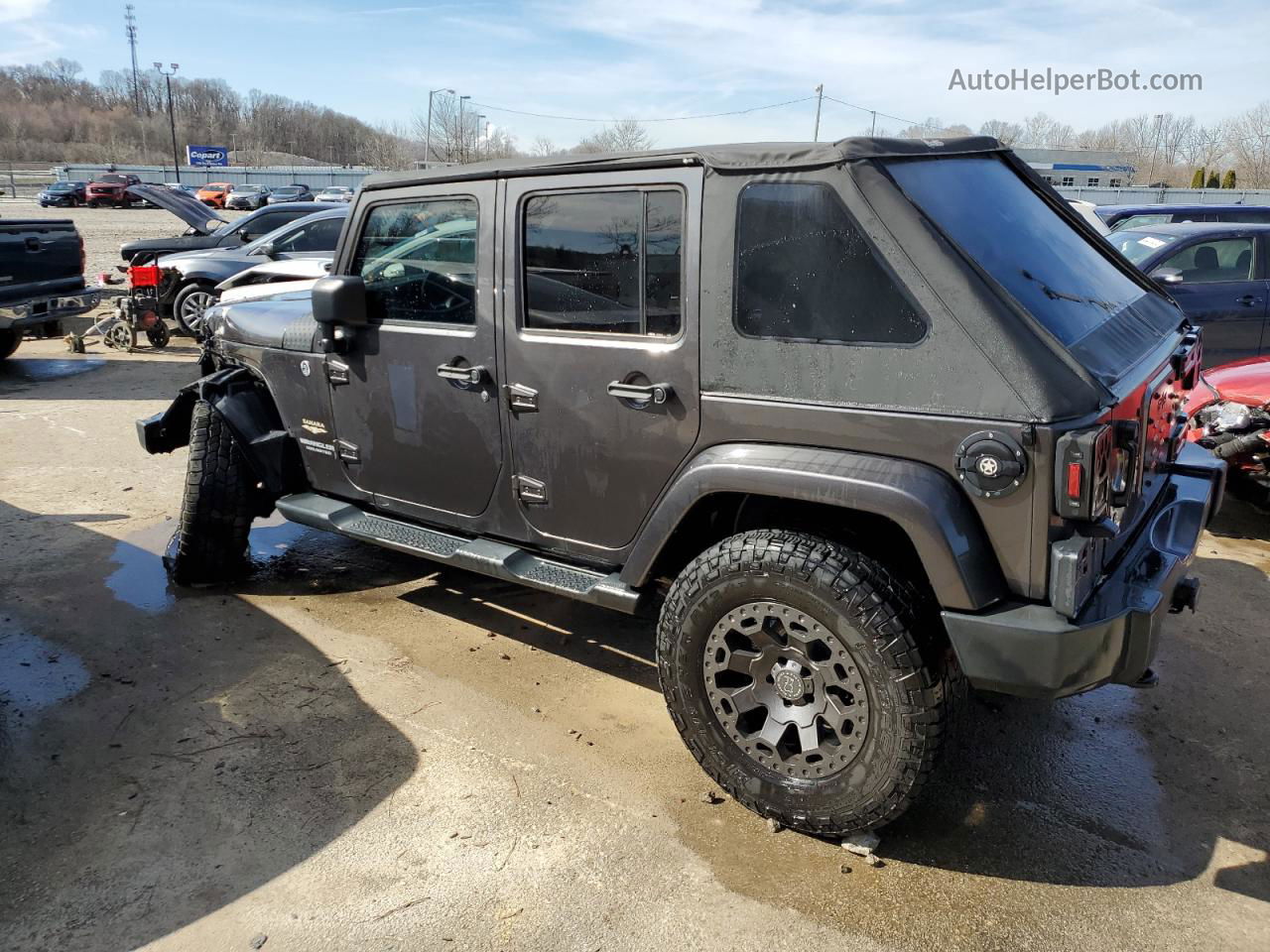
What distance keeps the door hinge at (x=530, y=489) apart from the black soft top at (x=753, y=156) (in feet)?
3.65

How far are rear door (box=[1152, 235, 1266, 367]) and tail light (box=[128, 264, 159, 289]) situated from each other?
34.7 ft

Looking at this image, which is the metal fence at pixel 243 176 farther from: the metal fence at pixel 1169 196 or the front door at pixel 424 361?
the front door at pixel 424 361

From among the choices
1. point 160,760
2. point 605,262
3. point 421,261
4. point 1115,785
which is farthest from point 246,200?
point 1115,785

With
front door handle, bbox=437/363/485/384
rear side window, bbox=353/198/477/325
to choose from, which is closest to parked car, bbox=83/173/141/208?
rear side window, bbox=353/198/477/325

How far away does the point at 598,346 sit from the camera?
10.6 feet

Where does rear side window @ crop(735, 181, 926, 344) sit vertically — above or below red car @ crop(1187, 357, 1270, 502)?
above

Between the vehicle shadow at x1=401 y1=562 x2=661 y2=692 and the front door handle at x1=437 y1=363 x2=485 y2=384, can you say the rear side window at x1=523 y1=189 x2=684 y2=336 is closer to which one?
the front door handle at x1=437 y1=363 x2=485 y2=384

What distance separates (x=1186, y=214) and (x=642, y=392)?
9636 millimetres

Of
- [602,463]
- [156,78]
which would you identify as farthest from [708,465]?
[156,78]

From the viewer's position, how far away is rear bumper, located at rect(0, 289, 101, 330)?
943 cm

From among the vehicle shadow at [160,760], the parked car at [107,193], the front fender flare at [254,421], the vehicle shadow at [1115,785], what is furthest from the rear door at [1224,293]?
the parked car at [107,193]

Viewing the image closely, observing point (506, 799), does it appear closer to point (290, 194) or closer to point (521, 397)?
point (521, 397)

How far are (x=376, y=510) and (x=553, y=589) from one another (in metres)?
1.30

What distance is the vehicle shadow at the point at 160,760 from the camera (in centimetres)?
274
